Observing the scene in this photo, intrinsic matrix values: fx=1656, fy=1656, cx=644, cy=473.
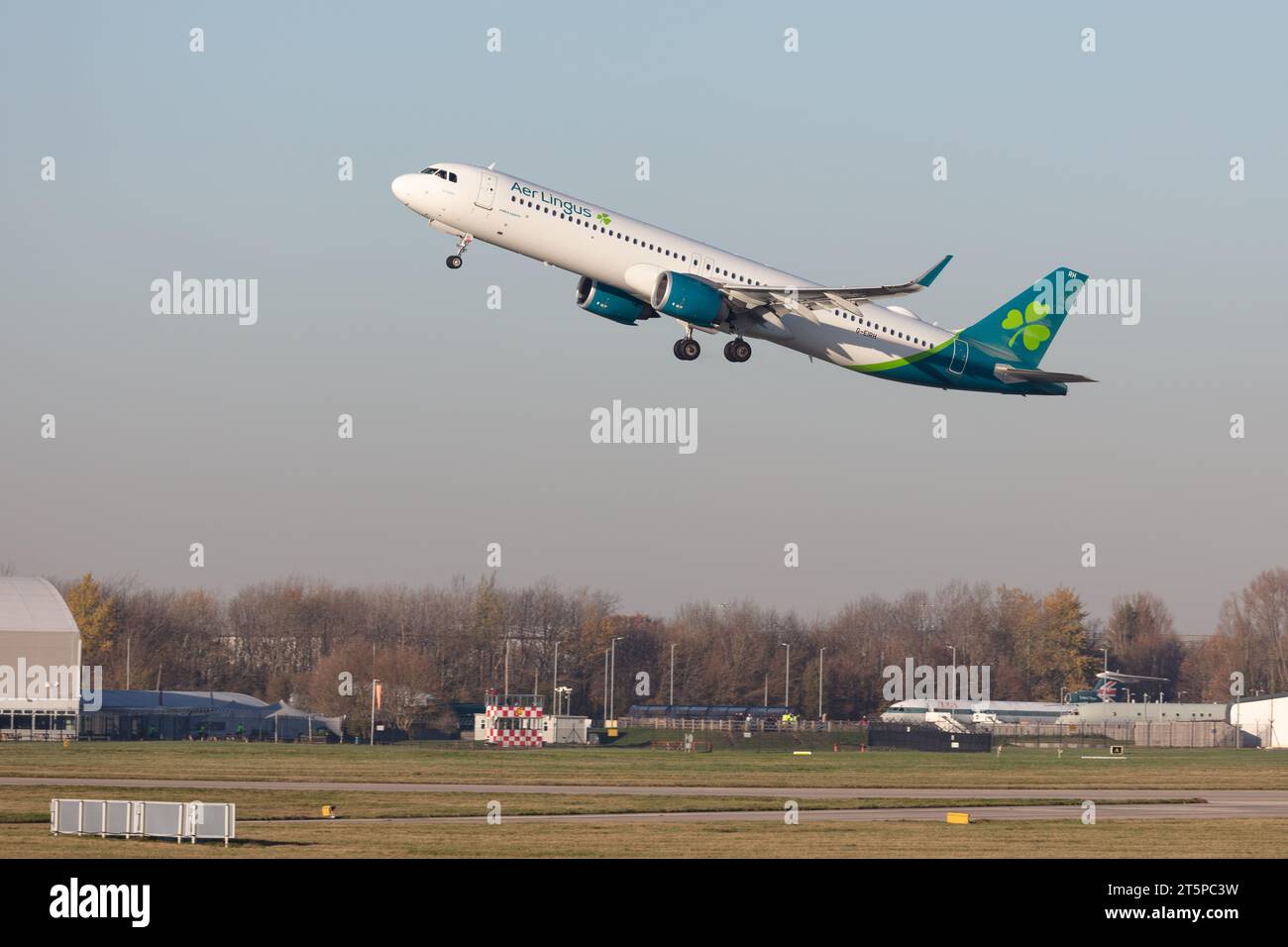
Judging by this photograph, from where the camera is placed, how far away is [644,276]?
58.2 metres

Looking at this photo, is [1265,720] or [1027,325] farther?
[1265,720]

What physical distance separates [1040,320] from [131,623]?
430 feet

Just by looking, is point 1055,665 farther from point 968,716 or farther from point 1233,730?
point 1233,730

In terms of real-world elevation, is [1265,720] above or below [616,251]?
below

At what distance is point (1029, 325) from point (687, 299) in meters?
17.4

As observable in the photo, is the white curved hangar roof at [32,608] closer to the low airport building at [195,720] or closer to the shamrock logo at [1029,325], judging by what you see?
the low airport building at [195,720]

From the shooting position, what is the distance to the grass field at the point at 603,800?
38.5 metres

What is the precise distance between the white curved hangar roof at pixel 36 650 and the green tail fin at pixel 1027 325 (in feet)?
232

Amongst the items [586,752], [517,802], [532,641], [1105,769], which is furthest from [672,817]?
[532,641]

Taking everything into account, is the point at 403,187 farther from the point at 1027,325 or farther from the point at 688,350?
the point at 1027,325

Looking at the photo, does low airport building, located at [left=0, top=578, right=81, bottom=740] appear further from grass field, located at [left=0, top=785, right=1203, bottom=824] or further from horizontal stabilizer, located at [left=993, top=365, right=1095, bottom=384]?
horizontal stabilizer, located at [left=993, top=365, right=1095, bottom=384]

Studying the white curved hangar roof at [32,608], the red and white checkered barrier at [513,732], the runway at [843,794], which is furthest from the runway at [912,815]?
the white curved hangar roof at [32,608]

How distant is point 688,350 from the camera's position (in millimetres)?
62000

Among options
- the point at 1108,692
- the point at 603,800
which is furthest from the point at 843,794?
the point at 1108,692
